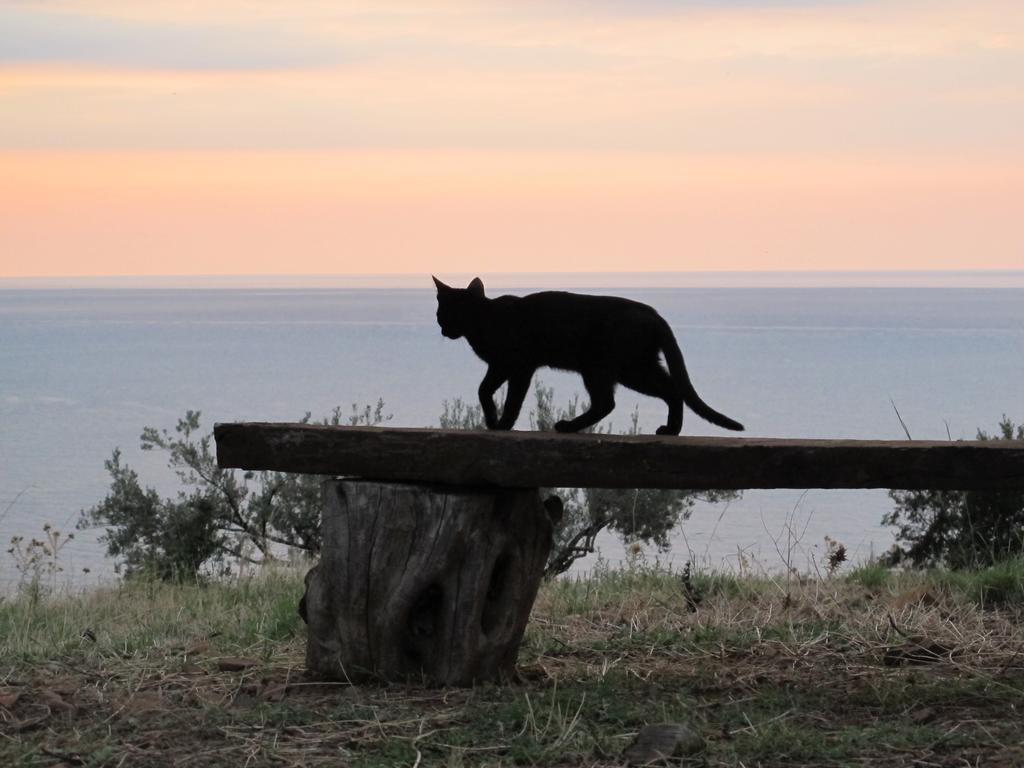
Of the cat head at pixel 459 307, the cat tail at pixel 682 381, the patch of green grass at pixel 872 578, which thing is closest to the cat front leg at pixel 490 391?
the cat head at pixel 459 307

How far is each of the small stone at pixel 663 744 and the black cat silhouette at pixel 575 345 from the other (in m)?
1.31

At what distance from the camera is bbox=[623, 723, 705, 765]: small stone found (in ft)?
11.0

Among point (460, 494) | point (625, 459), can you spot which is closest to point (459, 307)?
point (460, 494)

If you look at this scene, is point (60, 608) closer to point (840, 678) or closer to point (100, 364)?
point (840, 678)

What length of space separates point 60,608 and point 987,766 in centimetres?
457

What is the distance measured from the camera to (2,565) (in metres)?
12.1

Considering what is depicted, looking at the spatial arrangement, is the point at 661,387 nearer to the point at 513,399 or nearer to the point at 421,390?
the point at 513,399

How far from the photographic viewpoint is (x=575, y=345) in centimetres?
454

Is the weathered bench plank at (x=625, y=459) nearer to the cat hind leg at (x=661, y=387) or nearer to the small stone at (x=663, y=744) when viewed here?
the cat hind leg at (x=661, y=387)

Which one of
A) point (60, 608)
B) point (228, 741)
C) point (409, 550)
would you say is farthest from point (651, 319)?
point (60, 608)

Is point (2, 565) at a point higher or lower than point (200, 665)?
lower

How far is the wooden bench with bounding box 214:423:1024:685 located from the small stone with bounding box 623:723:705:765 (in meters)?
0.86

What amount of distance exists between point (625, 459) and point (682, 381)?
58 centimetres

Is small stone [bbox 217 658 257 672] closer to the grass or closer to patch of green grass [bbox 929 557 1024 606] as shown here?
the grass
